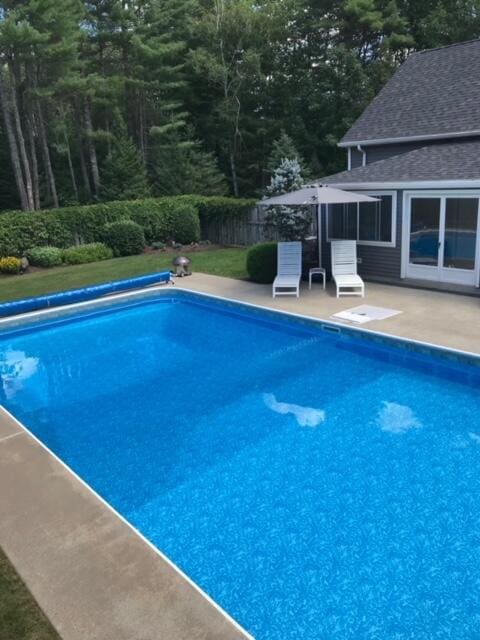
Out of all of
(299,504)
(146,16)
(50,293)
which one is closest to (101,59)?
(146,16)

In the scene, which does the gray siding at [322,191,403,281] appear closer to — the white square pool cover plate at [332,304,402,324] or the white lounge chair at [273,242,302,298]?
the white lounge chair at [273,242,302,298]

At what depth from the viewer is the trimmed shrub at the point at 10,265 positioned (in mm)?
17125

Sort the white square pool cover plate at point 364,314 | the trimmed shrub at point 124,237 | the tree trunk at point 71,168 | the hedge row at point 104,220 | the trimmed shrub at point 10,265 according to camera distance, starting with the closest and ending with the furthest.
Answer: the white square pool cover plate at point 364,314, the trimmed shrub at point 10,265, the hedge row at point 104,220, the trimmed shrub at point 124,237, the tree trunk at point 71,168

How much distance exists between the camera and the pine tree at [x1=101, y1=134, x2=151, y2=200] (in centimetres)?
2681

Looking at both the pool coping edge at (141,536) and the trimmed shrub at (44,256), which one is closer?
the pool coping edge at (141,536)

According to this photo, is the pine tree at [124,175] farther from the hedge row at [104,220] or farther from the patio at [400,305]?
the patio at [400,305]

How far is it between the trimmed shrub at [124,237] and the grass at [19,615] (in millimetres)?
16548

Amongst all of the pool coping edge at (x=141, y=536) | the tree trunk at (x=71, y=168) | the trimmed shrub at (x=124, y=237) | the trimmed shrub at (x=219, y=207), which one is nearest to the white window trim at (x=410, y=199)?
the trimmed shrub at (x=219, y=207)

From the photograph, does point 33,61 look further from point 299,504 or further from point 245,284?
point 299,504

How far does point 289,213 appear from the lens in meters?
17.1

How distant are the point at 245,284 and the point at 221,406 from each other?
7149 millimetres

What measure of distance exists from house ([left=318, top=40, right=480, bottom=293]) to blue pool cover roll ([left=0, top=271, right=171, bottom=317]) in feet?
16.7

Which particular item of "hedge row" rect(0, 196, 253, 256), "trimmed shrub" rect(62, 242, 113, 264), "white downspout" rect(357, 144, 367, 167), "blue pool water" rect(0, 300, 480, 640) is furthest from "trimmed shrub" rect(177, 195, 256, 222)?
"blue pool water" rect(0, 300, 480, 640)

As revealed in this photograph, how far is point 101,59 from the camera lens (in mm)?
28766
